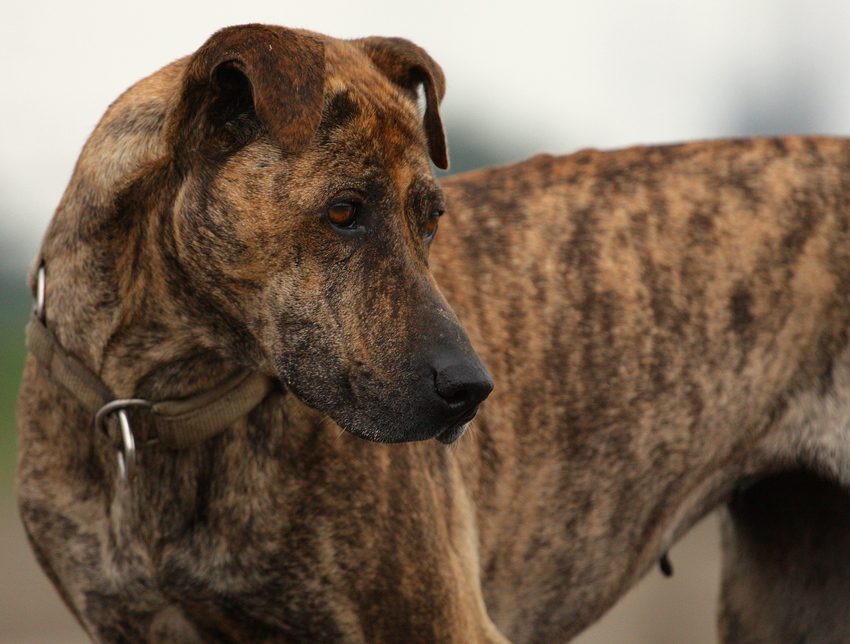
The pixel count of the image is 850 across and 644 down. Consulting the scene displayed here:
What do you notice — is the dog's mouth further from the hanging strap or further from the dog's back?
the dog's back

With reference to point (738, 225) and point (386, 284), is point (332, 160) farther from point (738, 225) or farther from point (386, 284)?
point (738, 225)

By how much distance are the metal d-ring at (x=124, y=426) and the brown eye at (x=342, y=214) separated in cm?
68

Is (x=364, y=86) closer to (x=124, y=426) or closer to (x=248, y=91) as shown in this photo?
(x=248, y=91)

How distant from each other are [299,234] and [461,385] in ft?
1.59

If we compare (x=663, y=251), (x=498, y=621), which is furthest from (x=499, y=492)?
(x=663, y=251)

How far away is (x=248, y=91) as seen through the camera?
2361 mm

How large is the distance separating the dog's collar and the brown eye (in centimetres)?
49

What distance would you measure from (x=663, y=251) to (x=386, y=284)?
1388 mm

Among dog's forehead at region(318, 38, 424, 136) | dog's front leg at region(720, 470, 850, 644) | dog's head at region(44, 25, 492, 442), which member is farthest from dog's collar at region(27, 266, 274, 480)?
dog's front leg at region(720, 470, 850, 644)

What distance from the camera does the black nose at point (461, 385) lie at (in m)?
2.20

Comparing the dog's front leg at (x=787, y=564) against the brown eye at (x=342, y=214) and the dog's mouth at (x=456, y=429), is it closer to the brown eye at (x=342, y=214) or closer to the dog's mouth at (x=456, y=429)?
the dog's mouth at (x=456, y=429)

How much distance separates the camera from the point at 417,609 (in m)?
2.60

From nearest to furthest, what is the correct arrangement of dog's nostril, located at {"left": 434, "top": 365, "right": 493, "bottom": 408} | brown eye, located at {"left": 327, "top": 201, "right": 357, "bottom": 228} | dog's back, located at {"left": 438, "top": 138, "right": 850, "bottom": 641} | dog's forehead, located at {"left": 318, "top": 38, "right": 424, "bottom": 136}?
dog's nostril, located at {"left": 434, "top": 365, "right": 493, "bottom": 408} < brown eye, located at {"left": 327, "top": 201, "right": 357, "bottom": 228} < dog's forehead, located at {"left": 318, "top": 38, "right": 424, "bottom": 136} < dog's back, located at {"left": 438, "top": 138, "right": 850, "bottom": 641}

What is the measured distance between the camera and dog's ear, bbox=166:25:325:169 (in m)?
2.22
